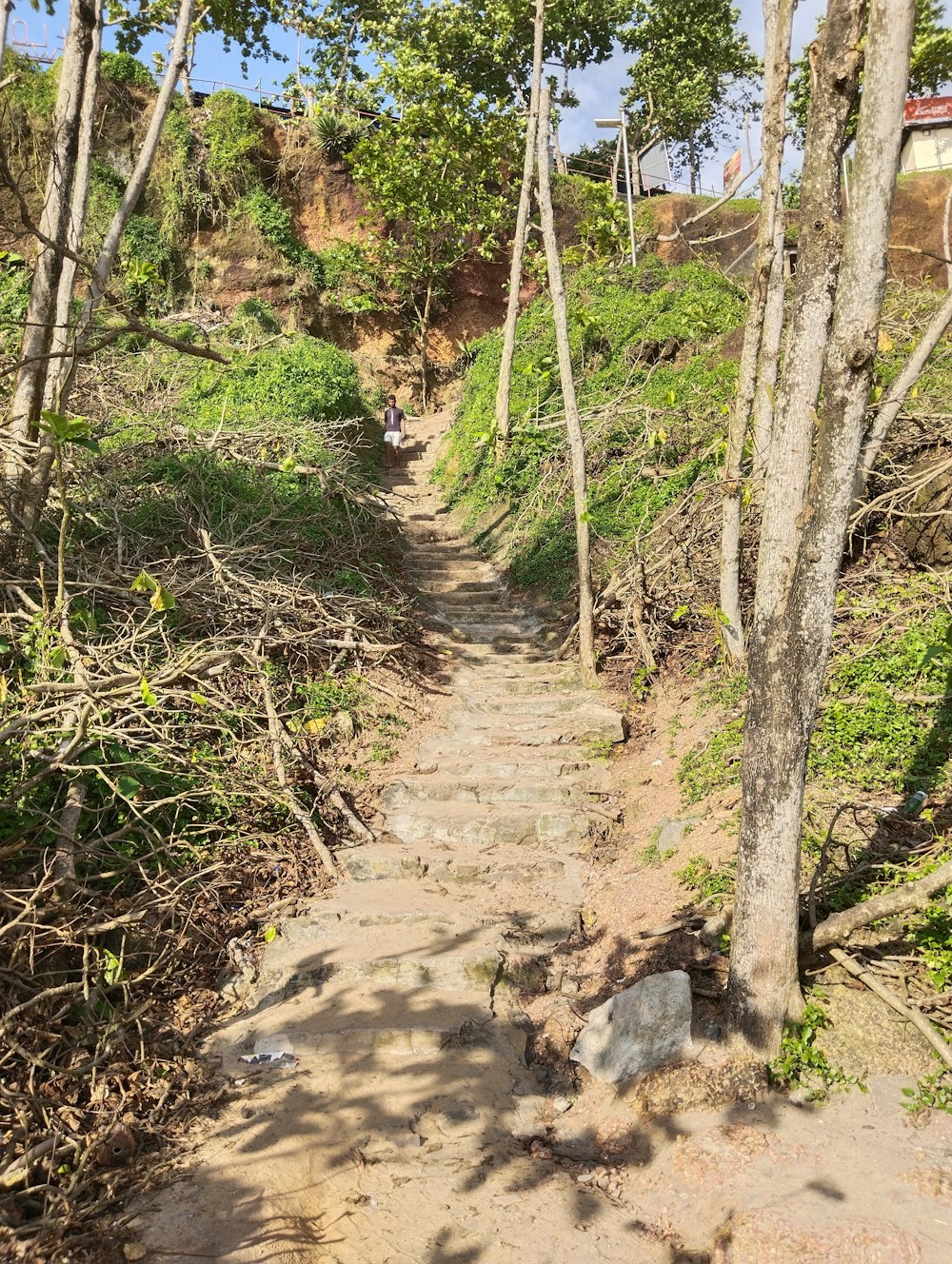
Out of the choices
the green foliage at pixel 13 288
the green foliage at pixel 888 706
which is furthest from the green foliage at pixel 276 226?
the green foliage at pixel 888 706

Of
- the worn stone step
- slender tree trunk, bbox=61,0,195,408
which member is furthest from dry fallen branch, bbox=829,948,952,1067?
slender tree trunk, bbox=61,0,195,408

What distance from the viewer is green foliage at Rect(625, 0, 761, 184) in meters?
25.4

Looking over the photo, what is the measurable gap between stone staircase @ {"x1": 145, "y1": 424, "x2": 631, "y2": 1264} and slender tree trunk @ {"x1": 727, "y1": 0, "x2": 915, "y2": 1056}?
127cm

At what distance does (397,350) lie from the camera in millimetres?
22312

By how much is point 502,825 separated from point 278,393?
8.85 metres

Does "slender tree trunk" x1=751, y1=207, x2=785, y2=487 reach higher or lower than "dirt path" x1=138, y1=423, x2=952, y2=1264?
higher

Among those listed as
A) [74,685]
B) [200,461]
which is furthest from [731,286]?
[74,685]

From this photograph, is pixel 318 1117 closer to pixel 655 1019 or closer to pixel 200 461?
pixel 655 1019

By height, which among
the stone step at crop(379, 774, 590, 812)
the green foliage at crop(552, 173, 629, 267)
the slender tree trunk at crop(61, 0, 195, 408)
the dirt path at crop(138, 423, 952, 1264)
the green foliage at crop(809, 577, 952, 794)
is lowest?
the dirt path at crop(138, 423, 952, 1264)

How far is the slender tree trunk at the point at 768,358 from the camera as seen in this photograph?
724 centimetres

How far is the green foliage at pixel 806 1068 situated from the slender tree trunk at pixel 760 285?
3.96 metres

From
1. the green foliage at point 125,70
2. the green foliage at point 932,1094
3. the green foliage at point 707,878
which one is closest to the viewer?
the green foliage at point 932,1094

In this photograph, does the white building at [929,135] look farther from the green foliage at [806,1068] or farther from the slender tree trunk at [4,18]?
the green foliage at [806,1068]

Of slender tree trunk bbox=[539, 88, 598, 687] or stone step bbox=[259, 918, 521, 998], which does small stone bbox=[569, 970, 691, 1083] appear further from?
slender tree trunk bbox=[539, 88, 598, 687]
